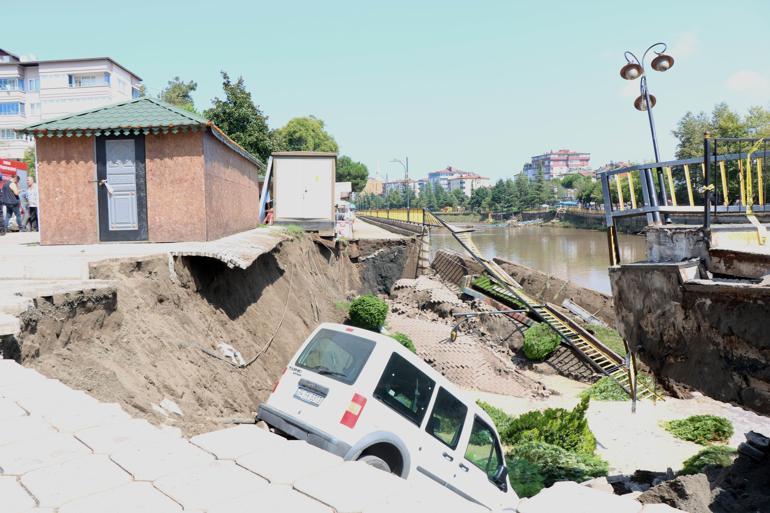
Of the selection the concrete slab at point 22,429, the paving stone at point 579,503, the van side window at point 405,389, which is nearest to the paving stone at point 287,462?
the paving stone at point 579,503

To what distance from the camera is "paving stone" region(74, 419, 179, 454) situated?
3303mm

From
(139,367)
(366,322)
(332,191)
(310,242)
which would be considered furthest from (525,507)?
(332,191)

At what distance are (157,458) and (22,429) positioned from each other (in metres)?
1.07

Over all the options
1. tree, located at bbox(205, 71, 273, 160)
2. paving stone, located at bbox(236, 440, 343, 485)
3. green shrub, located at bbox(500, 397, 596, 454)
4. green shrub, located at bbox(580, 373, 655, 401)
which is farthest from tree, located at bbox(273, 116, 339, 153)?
paving stone, located at bbox(236, 440, 343, 485)

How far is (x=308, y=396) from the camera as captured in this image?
20.4 ft

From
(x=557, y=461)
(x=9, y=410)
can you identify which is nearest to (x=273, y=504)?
(x=9, y=410)

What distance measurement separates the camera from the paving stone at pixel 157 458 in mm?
2980

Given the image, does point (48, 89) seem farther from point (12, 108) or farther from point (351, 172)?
point (351, 172)

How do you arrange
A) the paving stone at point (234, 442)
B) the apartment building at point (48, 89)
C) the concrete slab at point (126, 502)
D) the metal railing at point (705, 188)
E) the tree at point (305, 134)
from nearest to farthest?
1. the concrete slab at point (126, 502)
2. the paving stone at point (234, 442)
3. the metal railing at point (705, 188)
4. the apartment building at point (48, 89)
5. the tree at point (305, 134)

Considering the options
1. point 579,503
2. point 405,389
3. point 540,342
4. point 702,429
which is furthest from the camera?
point 540,342

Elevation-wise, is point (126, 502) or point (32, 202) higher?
point (32, 202)

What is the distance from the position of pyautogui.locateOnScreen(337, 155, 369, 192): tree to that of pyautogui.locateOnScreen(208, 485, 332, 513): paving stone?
101641 mm

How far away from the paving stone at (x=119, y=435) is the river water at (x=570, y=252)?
3103 cm

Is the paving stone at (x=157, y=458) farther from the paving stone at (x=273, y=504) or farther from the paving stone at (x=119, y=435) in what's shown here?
the paving stone at (x=273, y=504)
